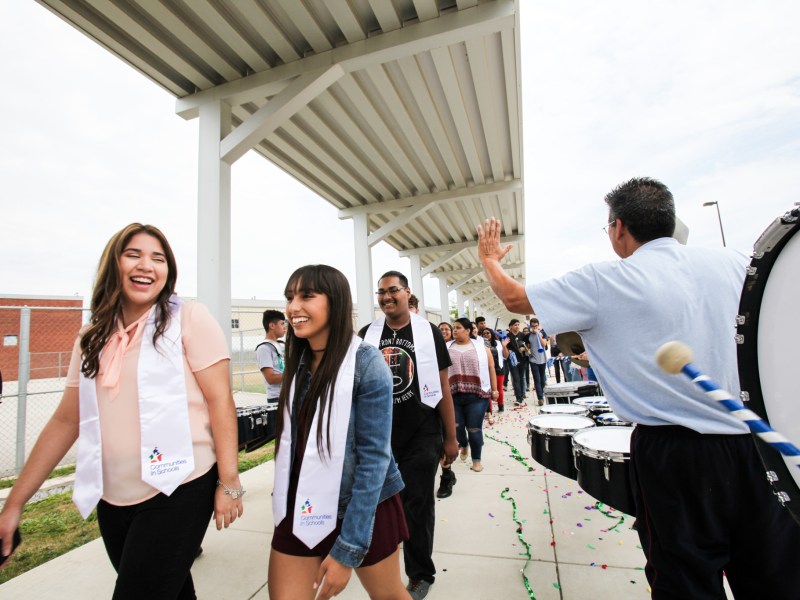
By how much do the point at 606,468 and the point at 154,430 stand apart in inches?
86.9

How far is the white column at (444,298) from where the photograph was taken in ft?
58.7

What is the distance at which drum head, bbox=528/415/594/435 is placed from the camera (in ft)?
9.81

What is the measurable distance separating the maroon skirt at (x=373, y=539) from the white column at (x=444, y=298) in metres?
16.1

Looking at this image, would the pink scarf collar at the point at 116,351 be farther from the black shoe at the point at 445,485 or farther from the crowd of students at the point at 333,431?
the black shoe at the point at 445,485

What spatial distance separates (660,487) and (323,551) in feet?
4.34

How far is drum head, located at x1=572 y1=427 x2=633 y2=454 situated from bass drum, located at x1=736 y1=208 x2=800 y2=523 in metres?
1.35

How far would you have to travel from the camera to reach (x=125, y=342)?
1.60m

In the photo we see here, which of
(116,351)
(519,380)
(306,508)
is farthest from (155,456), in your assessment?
(519,380)

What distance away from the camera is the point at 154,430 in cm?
148

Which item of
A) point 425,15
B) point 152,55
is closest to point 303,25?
point 425,15

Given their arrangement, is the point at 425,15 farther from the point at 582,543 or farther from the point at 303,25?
the point at 582,543

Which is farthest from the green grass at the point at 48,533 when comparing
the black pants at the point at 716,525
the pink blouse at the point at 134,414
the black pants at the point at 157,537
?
the black pants at the point at 716,525

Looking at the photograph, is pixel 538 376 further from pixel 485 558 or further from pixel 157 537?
pixel 157 537

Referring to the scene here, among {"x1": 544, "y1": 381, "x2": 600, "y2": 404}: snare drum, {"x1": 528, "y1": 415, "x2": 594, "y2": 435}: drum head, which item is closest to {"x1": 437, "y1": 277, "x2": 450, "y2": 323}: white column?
{"x1": 544, "y1": 381, "x2": 600, "y2": 404}: snare drum
